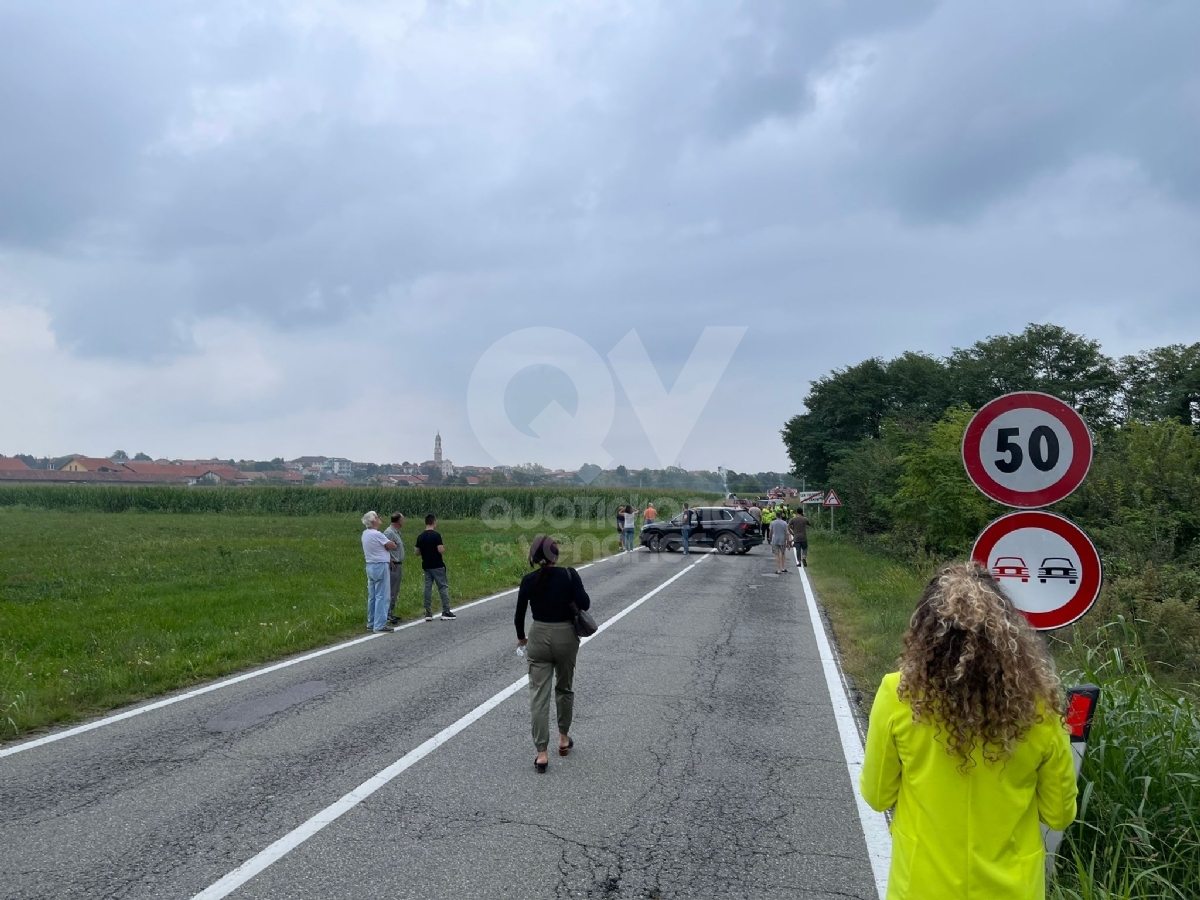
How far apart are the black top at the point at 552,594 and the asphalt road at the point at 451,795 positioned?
1.06 m

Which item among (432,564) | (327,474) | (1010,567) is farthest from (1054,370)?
(327,474)

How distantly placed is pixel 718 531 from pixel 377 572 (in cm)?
2042

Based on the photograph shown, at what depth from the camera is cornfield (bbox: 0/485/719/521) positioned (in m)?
62.6

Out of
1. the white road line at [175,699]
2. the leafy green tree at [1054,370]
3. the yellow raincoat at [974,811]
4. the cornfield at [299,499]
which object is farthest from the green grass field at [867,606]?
the cornfield at [299,499]

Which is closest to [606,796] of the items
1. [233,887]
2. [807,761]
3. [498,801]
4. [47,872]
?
[498,801]

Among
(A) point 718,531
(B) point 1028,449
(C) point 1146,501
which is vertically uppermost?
(B) point 1028,449

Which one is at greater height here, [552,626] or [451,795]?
[552,626]

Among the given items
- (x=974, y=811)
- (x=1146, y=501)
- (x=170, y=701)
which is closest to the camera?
(x=974, y=811)

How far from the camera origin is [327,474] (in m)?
107

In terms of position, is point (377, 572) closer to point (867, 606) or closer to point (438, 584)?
point (438, 584)

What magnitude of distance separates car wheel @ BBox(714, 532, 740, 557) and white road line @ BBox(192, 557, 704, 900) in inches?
936

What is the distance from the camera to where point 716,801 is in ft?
18.7

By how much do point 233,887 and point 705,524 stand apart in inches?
1113

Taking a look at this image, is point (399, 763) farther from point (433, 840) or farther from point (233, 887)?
point (233, 887)
